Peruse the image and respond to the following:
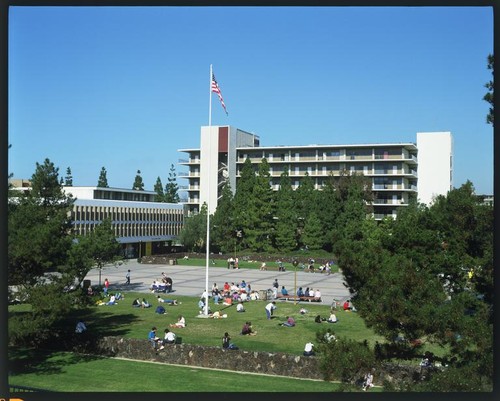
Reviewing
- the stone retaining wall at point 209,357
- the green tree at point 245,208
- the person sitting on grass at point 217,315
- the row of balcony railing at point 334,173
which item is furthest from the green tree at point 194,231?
the stone retaining wall at point 209,357

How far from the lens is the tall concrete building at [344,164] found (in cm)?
7794

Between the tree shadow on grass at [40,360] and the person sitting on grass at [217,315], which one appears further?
the person sitting on grass at [217,315]

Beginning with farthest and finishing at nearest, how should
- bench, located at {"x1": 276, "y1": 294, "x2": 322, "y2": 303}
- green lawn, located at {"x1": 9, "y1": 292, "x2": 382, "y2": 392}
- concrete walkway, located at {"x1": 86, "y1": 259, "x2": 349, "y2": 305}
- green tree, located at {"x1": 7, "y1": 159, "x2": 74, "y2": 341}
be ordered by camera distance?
1. concrete walkway, located at {"x1": 86, "y1": 259, "x2": 349, "y2": 305}
2. bench, located at {"x1": 276, "y1": 294, "x2": 322, "y2": 303}
3. green tree, located at {"x1": 7, "y1": 159, "x2": 74, "y2": 341}
4. green lawn, located at {"x1": 9, "y1": 292, "x2": 382, "y2": 392}

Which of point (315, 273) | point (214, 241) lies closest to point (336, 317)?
point (315, 273)

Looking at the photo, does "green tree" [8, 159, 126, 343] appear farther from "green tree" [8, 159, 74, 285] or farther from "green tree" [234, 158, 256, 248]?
"green tree" [234, 158, 256, 248]

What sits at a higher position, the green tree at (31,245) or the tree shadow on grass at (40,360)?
the green tree at (31,245)

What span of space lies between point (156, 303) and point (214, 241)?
3426 centimetres

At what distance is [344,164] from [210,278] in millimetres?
42058

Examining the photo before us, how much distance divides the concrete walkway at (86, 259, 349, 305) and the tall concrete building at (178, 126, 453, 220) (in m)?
25.5

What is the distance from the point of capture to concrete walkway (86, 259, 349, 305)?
126ft

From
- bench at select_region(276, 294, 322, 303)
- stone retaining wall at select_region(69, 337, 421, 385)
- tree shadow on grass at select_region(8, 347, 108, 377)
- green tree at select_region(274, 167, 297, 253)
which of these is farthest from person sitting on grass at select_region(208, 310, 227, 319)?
green tree at select_region(274, 167, 297, 253)

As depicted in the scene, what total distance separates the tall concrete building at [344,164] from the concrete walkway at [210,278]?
25.5m

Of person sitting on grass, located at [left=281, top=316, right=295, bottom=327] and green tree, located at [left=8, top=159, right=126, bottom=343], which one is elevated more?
green tree, located at [left=8, top=159, right=126, bottom=343]

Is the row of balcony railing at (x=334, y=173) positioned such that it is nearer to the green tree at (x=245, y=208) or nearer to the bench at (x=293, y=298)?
the green tree at (x=245, y=208)
